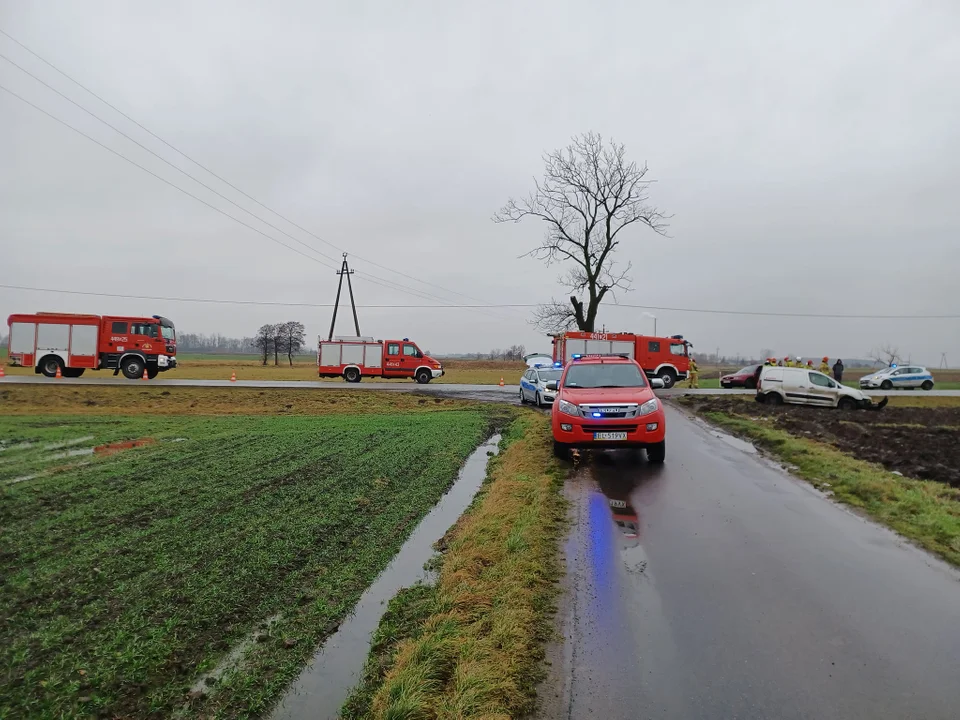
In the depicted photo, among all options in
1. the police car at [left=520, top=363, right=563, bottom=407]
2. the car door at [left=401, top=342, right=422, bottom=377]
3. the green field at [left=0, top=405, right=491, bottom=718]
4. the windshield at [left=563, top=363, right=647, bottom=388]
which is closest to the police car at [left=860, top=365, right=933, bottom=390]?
the police car at [left=520, top=363, right=563, bottom=407]

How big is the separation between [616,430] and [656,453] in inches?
42.7

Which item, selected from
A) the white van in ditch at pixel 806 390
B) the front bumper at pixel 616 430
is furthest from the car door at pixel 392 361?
the front bumper at pixel 616 430

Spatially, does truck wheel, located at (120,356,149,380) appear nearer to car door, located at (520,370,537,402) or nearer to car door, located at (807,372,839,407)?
car door, located at (520,370,537,402)

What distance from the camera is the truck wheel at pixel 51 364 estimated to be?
28047 mm

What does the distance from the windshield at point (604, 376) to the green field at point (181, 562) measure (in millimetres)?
2669

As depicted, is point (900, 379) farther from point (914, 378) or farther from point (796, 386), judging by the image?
point (796, 386)

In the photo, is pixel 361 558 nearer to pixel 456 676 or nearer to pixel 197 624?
pixel 197 624

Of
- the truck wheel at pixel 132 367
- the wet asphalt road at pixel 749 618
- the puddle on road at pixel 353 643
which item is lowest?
the puddle on road at pixel 353 643

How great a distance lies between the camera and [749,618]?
12.6ft

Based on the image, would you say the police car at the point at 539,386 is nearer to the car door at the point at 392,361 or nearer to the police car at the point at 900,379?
the car door at the point at 392,361

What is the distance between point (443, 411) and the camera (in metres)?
20.1

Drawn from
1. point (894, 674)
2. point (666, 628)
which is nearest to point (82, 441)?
point (666, 628)

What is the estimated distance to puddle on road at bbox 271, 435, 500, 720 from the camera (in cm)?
320

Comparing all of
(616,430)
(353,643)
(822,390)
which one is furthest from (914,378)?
(353,643)
